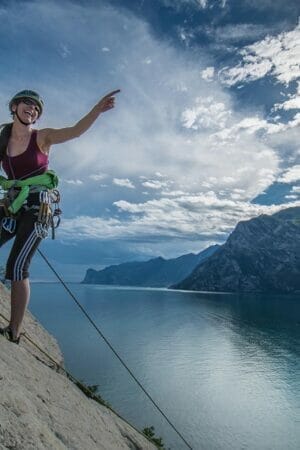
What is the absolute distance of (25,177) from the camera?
5.46 metres

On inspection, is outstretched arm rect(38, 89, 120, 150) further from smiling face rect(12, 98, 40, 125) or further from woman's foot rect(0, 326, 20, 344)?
woman's foot rect(0, 326, 20, 344)

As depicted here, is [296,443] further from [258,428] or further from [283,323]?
[283,323]

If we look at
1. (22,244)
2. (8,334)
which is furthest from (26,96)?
(8,334)

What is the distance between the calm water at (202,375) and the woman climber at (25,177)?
1548 inches

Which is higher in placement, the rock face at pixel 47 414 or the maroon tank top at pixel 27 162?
the maroon tank top at pixel 27 162

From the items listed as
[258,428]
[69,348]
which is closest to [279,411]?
[258,428]

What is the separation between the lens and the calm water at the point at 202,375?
42844 mm

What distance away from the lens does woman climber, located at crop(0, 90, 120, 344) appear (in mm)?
5336

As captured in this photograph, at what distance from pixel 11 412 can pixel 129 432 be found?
5.22 meters

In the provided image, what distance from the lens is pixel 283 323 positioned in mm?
122125

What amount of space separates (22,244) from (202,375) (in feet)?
214

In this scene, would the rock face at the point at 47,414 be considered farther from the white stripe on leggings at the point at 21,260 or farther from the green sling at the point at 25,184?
the green sling at the point at 25,184

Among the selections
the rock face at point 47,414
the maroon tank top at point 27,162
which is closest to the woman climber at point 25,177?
the maroon tank top at point 27,162

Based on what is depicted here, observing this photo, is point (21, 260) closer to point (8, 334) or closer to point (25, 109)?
point (8, 334)
